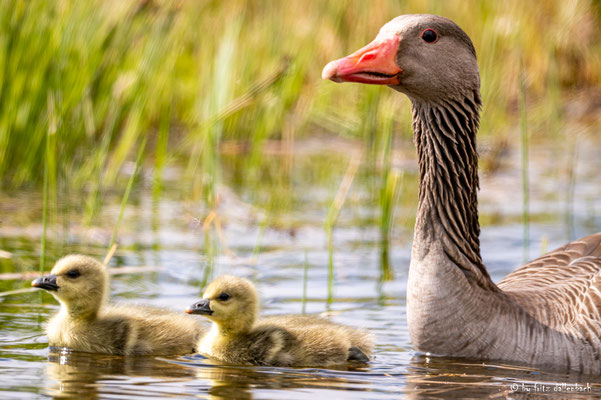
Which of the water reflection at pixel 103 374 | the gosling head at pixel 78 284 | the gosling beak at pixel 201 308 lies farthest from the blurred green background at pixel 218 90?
the gosling beak at pixel 201 308

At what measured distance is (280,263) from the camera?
9.04 meters

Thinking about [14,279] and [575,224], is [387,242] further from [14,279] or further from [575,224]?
[14,279]

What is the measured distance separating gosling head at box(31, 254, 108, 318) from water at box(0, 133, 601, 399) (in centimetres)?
28

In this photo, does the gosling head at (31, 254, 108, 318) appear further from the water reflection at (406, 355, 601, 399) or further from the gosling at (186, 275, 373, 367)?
the water reflection at (406, 355, 601, 399)

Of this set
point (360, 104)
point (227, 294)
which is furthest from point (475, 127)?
point (360, 104)

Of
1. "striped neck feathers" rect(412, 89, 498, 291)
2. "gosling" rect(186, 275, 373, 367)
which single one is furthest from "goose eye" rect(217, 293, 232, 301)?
"striped neck feathers" rect(412, 89, 498, 291)

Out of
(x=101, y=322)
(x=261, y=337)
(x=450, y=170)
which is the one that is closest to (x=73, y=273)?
(x=101, y=322)

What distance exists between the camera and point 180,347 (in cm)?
639

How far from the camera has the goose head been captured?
6.43 meters

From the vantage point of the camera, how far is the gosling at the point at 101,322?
633 cm

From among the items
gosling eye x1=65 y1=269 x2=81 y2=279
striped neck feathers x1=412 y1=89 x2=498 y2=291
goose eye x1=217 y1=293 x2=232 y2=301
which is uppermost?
striped neck feathers x1=412 y1=89 x2=498 y2=291

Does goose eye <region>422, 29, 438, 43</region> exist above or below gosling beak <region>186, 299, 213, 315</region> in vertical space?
above

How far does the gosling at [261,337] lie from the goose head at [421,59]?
142cm

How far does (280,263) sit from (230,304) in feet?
9.30
